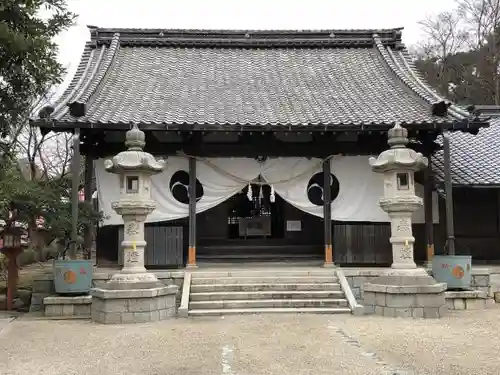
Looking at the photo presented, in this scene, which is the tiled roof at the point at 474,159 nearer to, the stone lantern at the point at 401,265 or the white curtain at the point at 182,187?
the stone lantern at the point at 401,265

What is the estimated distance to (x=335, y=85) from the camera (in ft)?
50.2

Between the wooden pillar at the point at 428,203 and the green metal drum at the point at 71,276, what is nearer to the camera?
the green metal drum at the point at 71,276

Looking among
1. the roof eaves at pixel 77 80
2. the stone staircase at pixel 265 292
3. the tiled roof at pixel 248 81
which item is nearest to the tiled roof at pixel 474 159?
the tiled roof at pixel 248 81

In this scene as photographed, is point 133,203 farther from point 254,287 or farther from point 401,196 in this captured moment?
point 401,196

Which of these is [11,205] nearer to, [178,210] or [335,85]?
[178,210]

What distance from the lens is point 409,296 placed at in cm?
925

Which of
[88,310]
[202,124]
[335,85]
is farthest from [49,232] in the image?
[335,85]

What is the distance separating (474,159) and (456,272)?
6.09m

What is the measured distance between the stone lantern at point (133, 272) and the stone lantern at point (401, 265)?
158 inches

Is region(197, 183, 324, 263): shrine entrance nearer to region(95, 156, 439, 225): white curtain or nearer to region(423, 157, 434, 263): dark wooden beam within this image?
region(95, 156, 439, 225): white curtain

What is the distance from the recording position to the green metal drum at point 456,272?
35.0 feet

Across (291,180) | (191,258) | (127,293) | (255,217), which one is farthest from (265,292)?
(255,217)

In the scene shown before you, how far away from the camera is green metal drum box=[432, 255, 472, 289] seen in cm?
1068

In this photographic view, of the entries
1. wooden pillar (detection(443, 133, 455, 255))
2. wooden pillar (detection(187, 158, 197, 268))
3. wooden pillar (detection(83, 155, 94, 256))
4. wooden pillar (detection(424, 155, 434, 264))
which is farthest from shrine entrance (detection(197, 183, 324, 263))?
wooden pillar (detection(443, 133, 455, 255))
